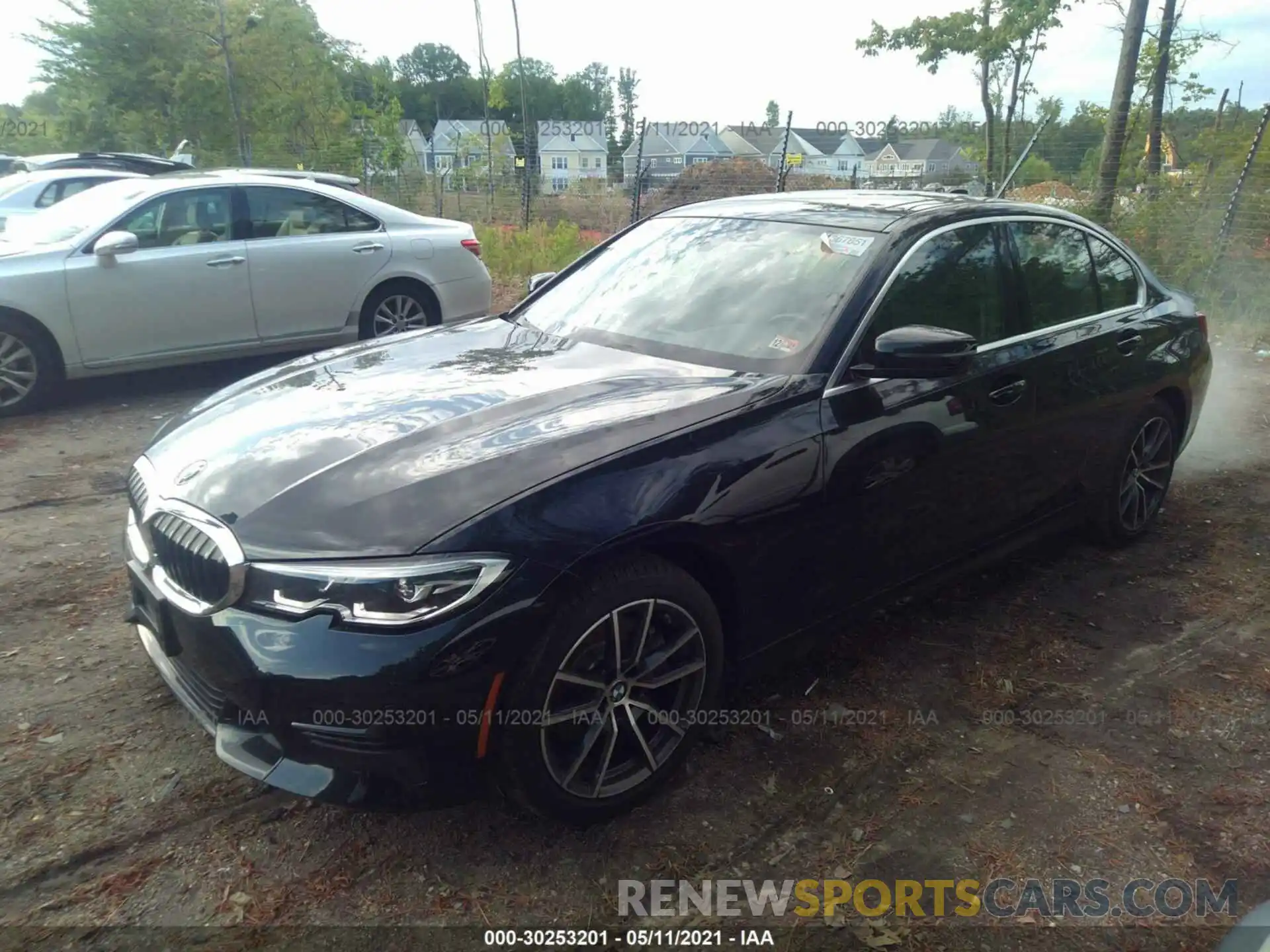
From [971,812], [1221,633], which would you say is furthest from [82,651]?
[1221,633]

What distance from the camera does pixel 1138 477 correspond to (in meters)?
4.63

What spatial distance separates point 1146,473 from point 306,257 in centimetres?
620

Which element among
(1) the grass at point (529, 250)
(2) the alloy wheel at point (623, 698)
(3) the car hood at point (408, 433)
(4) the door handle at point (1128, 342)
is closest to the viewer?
(3) the car hood at point (408, 433)

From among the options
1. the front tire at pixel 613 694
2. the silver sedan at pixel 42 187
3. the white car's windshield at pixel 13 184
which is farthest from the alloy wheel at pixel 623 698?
the white car's windshield at pixel 13 184

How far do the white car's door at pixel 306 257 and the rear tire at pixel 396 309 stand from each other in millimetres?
191

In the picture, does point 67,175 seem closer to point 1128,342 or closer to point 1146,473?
point 1128,342

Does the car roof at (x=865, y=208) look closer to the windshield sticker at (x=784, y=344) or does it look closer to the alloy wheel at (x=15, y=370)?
the windshield sticker at (x=784, y=344)

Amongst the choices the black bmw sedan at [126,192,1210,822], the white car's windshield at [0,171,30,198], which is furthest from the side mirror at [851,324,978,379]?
the white car's windshield at [0,171,30,198]

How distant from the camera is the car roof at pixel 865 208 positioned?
3586 mm

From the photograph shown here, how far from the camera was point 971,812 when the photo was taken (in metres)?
2.79

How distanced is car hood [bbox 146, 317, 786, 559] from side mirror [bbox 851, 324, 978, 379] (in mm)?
350

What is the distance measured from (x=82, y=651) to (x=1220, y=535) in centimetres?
536

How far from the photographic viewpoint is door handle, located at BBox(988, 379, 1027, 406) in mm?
3551

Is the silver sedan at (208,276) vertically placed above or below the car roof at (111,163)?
below
